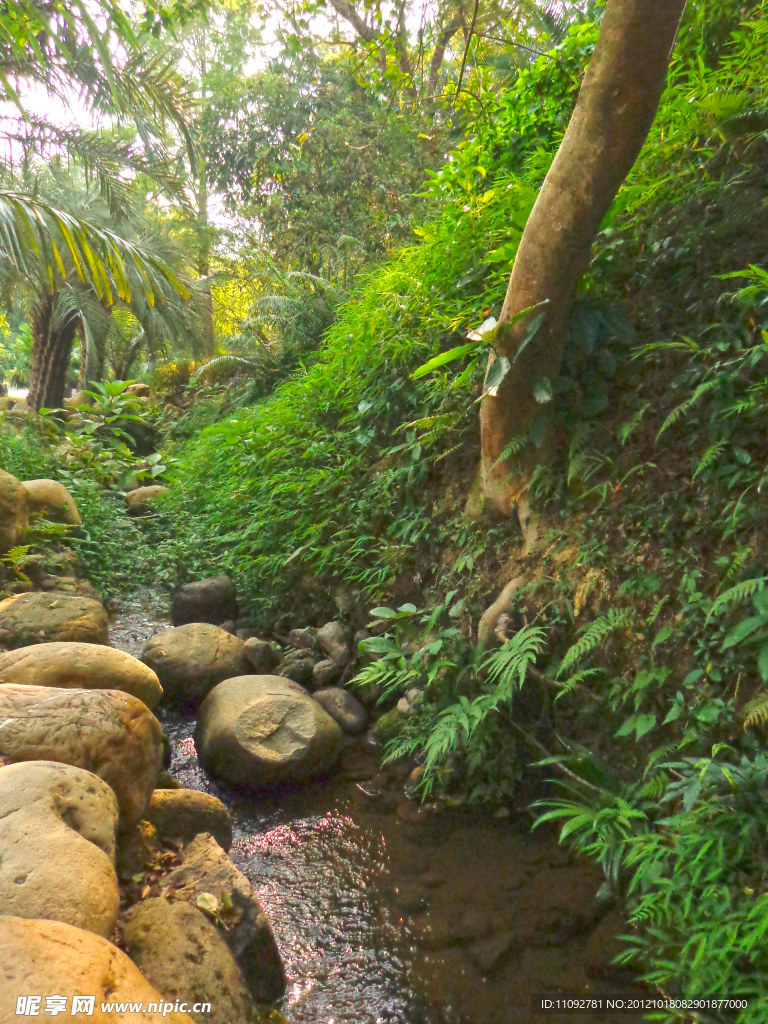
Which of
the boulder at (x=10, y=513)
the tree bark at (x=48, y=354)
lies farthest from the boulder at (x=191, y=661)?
the tree bark at (x=48, y=354)

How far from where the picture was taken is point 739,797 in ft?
7.93

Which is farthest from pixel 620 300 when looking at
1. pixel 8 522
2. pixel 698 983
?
pixel 8 522

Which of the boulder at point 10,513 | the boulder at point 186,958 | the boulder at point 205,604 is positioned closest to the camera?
the boulder at point 186,958

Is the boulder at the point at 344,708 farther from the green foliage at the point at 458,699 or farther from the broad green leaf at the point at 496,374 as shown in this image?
the broad green leaf at the point at 496,374

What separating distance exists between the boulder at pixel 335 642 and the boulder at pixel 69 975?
2.90 metres

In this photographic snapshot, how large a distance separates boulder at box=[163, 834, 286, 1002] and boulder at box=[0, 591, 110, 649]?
2187 mm

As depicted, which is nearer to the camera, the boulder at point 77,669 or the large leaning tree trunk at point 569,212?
the large leaning tree trunk at point 569,212

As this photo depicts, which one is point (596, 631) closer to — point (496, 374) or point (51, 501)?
point (496, 374)

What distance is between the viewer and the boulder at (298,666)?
476 centimetres

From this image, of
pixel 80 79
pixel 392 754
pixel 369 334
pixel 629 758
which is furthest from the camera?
pixel 80 79

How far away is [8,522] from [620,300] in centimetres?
501

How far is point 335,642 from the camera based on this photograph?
488 centimetres

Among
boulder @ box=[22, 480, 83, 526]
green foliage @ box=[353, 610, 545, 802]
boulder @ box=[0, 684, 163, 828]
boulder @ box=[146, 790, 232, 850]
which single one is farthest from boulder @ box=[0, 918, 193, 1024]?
boulder @ box=[22, 480, 83, 526]

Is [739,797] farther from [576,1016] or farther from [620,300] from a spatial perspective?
[620,300]
